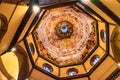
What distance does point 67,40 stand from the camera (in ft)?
59.1

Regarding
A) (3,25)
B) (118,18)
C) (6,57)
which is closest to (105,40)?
(118,18)

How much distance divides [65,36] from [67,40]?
31cm

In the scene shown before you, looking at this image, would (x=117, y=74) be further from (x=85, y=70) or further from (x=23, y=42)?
(x=23, y=42)

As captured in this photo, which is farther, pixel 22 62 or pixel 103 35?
pixel 103 35

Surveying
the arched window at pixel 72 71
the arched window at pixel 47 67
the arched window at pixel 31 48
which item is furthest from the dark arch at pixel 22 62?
the arched window at pixel 72 71

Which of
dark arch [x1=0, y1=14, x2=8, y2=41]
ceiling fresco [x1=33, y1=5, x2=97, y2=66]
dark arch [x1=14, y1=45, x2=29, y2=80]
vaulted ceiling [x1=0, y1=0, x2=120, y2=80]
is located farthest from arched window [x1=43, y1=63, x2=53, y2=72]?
dark arch [x1=0, y1=14, x2=8, y2=41]

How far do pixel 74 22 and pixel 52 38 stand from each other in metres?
1.84

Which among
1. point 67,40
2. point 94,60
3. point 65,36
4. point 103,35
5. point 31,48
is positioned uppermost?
point 65,36

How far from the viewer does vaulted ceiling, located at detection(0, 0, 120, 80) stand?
11.6 meters

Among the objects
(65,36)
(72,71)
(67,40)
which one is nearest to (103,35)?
(72,71)

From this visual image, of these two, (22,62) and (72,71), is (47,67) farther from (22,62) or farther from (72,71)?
(22,62)

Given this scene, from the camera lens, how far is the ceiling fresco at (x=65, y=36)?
16.5 m

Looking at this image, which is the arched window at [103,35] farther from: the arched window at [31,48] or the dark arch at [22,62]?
the dark arch at [22,62]

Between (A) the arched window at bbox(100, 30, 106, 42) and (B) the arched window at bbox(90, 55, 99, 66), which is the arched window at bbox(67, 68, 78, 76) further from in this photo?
(A) the arched window at bbox(100, 30, 106, 42)
